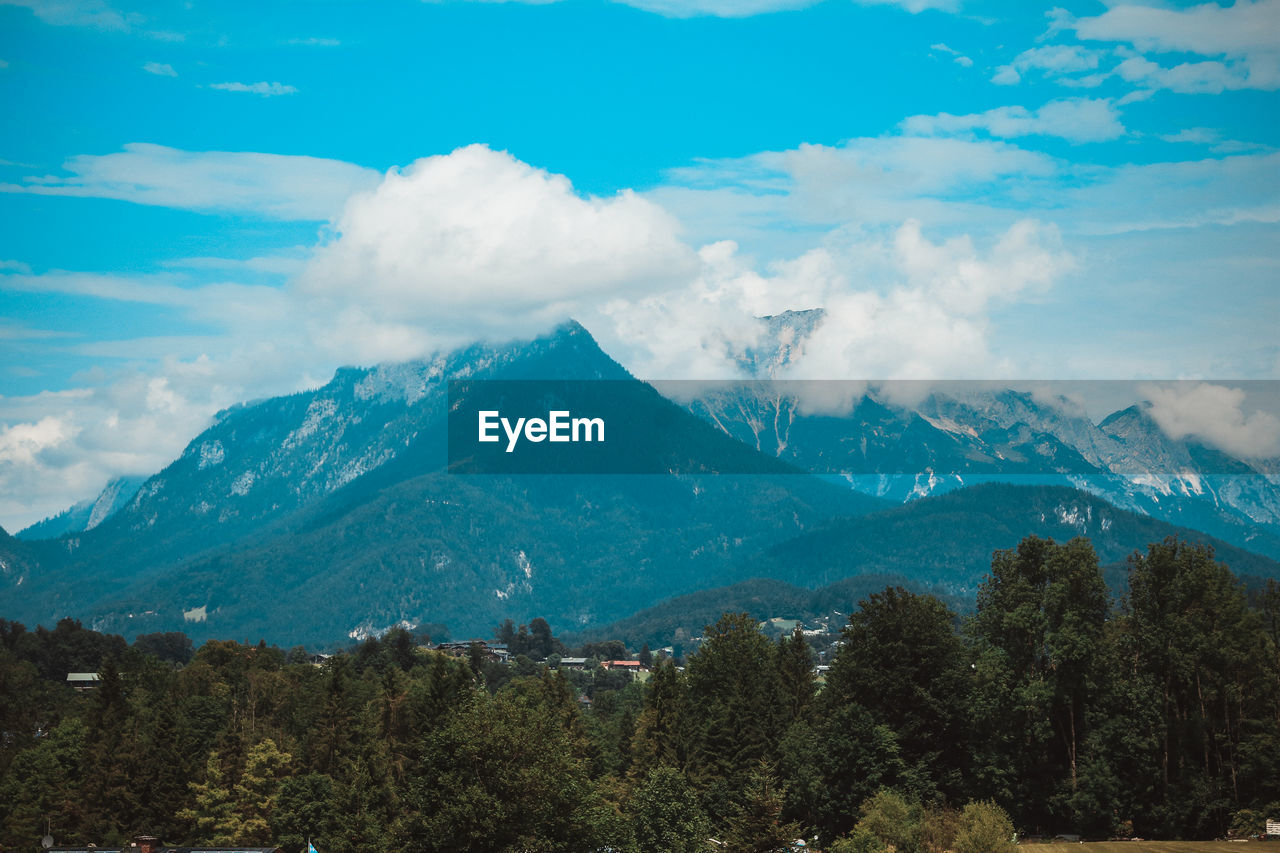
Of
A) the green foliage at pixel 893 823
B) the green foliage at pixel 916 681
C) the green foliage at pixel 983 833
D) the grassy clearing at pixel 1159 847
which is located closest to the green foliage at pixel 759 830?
the green foliage at pixel 893 823

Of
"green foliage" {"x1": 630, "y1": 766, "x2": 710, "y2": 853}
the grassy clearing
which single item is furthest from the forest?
the grassy clearing

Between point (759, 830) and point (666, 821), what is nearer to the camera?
point (666, 821)

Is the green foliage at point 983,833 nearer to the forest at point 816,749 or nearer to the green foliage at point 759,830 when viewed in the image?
the forest at point 816,749

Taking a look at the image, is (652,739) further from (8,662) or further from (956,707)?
(8,662)

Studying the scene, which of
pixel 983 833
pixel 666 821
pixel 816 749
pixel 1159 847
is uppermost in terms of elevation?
pixel 983 833

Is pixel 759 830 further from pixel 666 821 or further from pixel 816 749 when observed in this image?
pixel 816 749

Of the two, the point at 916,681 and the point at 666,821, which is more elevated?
the point at 916,681

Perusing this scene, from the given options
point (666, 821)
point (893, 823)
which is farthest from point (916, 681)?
point (666, 821)

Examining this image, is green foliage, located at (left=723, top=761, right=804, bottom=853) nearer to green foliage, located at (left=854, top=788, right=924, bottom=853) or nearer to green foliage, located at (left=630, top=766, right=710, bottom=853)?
green foliage, located at (left=630, top=766, right=710, bottom=853)
